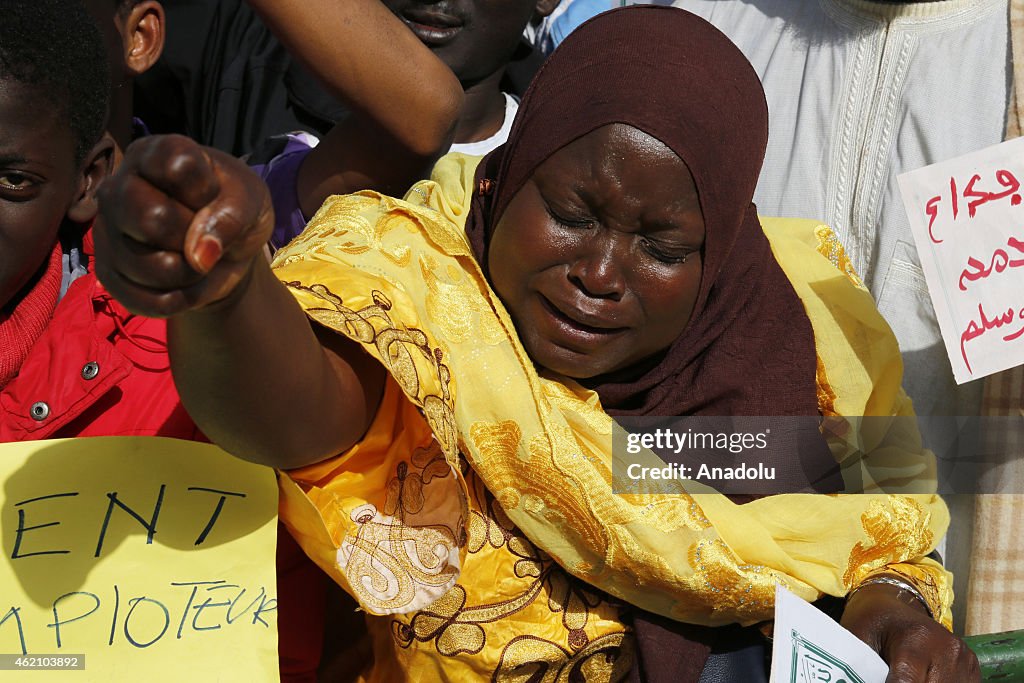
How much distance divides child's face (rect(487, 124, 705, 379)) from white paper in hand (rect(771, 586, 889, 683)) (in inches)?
14.9

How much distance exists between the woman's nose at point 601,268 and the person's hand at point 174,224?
57 cm

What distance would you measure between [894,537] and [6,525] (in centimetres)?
118

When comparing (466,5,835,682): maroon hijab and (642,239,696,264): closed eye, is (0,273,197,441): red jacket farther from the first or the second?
(642,239,696,264): closed eye

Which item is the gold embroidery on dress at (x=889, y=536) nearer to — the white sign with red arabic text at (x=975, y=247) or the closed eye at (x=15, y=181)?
the white sign with red arabic text at (x=975, y=247)

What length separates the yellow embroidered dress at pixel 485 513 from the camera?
129 centimetres

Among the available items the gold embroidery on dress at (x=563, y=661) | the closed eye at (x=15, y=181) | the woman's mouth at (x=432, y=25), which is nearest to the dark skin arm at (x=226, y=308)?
the gold embroidery on dress at (x=563, y=661)

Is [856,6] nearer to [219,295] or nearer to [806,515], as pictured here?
[806,515]

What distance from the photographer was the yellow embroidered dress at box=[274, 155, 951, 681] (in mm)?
1285

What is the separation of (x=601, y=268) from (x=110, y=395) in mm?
629

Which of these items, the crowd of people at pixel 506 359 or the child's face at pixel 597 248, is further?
the child's face at pixel 597 248

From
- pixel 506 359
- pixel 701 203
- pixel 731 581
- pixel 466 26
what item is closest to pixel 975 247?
pixel 701 203

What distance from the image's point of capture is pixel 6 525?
127cm

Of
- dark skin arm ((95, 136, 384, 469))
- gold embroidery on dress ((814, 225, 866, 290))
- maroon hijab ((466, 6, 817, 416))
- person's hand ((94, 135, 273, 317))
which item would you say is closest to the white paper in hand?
maroon hijab ((466, 6, 817, 416))

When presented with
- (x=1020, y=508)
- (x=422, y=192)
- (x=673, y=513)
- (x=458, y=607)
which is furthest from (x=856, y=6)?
(x=458, y=607)
